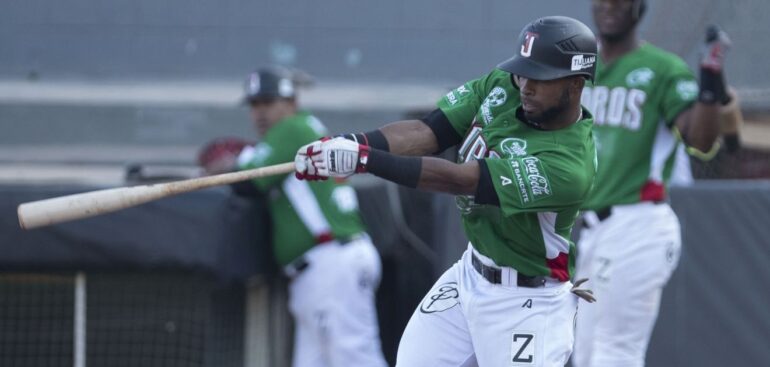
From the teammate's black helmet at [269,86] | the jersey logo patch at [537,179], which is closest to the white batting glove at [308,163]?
the jersey logo patch at [537,179]

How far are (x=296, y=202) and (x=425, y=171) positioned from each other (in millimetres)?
2612

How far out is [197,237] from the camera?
6391 millimetres

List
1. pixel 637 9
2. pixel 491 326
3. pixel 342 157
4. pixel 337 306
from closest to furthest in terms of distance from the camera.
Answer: pixel 342 157 → pixel 491 326 → pixel 637 9 → pixel 337 306

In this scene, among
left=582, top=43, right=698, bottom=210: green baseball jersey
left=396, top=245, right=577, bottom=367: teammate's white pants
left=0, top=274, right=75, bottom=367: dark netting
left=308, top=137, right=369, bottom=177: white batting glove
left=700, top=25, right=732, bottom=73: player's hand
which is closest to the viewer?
left=308, top=137, right=369, bottom=177: white batting glove

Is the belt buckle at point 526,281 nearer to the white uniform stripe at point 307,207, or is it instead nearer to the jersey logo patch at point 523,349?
the jersey logo patch at point 523,349

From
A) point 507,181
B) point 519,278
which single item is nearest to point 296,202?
point 519,278

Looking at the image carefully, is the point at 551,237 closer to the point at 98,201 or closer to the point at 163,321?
the point at 98,201

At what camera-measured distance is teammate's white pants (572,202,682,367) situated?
211 inches

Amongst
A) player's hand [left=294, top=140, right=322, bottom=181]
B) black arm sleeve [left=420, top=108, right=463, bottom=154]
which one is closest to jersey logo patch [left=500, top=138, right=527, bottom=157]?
black arm sleeve [left=420, top=108, right=463, bottom=154]

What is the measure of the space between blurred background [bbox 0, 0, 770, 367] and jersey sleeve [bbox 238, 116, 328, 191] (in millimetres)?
197

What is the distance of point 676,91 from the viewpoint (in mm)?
5449

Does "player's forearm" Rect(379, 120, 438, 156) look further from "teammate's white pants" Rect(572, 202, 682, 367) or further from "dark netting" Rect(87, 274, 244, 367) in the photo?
"dark netting" Rect(87, 274, 244, 367)

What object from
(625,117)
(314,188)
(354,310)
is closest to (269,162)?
(314,188)

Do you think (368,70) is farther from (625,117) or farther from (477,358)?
(477,358)
